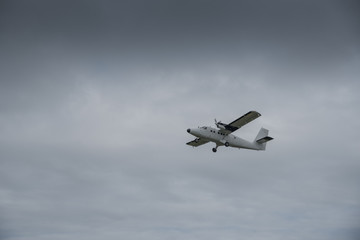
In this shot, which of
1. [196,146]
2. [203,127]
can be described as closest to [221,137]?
[203,127]

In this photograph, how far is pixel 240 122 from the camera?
52.9m

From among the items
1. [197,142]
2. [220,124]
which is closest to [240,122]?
[220,124]

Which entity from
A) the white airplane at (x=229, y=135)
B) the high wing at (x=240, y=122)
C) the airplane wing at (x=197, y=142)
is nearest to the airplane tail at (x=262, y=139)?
the white airplane at (x=229, y=135)

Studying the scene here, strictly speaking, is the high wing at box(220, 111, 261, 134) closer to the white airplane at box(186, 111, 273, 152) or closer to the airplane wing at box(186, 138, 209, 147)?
the white airplane at box(186, 111, 273, 152)

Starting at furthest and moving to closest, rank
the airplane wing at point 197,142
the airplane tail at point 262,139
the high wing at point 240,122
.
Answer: the airplane wing at point 197,142 < the airplane tail at point 262,139 < the high wing at point 240,122

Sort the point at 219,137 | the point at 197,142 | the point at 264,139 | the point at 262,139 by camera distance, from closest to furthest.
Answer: the point at 219,137 → the point at 264,139 → the point at 262,139 → the point at 197,142

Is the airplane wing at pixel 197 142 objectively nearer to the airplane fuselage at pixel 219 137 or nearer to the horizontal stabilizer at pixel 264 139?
the airplane fuselage at pixel 219 137

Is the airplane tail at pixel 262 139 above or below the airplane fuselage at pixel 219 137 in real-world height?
above

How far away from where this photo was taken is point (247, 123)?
5338 cm

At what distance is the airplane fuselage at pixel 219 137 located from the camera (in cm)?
5291

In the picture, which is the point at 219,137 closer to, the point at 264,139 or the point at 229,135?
the point at 229,135

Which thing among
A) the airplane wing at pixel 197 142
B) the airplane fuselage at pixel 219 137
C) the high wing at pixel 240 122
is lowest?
the airplane fuselage at pixel 219 137

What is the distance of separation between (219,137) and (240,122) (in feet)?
13.0

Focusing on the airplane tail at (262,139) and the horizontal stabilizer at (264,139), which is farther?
the airplane tail at (262,139)
